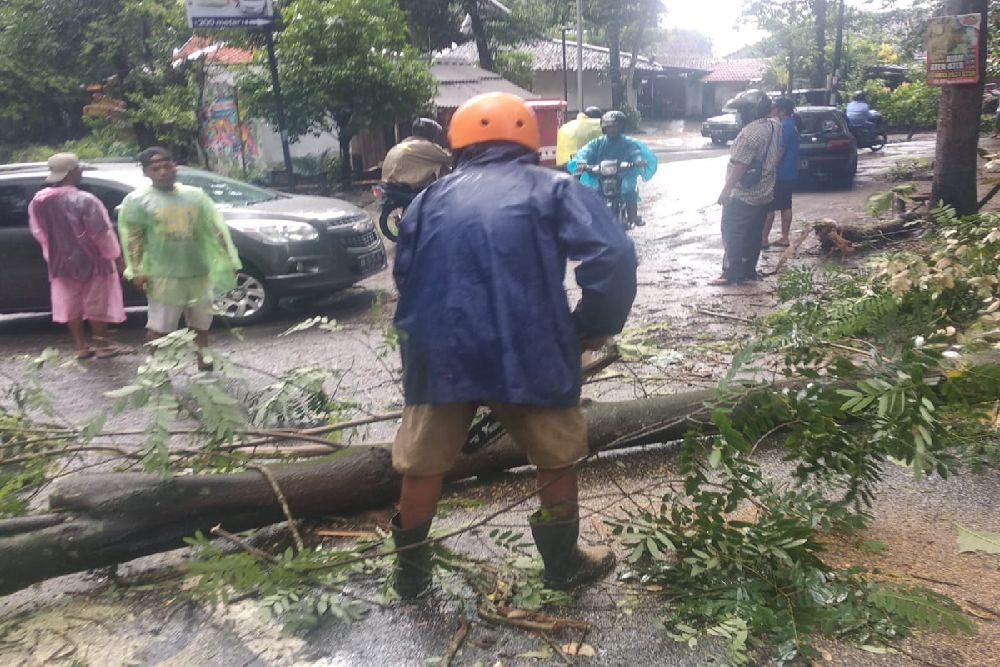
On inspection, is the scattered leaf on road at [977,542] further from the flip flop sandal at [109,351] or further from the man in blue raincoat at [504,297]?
the flip flop sandal at [109,351]

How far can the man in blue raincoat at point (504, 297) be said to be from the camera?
2627 mm

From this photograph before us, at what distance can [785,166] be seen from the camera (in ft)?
30.9

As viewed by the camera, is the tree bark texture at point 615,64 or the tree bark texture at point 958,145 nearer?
the tree bark texture at point 958,145

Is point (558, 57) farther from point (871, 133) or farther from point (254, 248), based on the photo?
point (254, 248)

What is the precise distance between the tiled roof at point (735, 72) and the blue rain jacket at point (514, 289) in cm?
5487

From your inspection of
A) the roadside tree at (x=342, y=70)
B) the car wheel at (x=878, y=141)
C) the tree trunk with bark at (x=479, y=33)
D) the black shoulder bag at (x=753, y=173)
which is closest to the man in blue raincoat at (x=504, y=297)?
the black shoulder bag at (x=753, y=173)

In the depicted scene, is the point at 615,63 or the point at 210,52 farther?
the point at 615,63

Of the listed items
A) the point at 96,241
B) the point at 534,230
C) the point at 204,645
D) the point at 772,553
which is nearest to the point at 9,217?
the point at 96,241

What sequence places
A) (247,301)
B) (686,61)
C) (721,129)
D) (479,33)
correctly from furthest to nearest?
(686,61), (721,129), (479,33), (247,301)

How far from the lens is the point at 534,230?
2.65 metres

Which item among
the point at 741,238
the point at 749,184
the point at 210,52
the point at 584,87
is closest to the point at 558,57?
the point at 584,87

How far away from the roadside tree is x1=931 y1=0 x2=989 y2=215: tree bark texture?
10939 mm

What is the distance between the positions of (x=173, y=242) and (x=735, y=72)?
2177 inches

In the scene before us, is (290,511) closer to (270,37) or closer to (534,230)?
(534,230)
